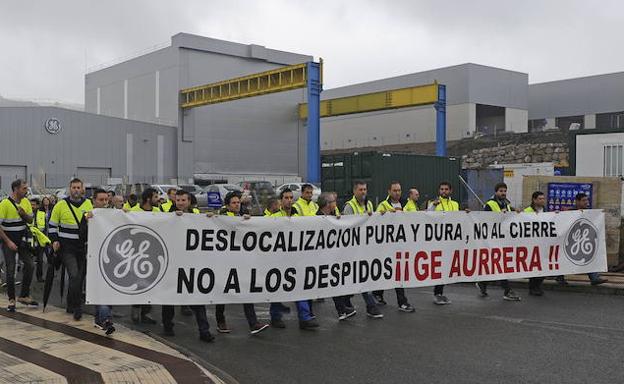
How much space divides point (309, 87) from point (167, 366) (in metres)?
33.6

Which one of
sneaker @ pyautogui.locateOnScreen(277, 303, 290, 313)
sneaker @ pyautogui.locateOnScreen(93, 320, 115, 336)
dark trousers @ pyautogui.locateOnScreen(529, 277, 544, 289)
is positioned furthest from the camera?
dark trousers @ pyautogui.locateOnScreen(529, 277, 544, 289)

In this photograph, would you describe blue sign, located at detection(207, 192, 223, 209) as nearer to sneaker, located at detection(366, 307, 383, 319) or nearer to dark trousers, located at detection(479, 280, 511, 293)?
dark trousers, located at detection(479, 280, 511, 293)

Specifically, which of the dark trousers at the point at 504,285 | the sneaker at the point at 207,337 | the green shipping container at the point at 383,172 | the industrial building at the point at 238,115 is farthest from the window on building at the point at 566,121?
the sneaker at the point at 207,337

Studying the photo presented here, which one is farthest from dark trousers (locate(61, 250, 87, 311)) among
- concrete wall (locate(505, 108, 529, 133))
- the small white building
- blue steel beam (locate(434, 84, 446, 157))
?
concrete wall (locate(505, 108, 529, 133))

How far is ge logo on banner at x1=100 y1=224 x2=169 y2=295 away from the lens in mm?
6820

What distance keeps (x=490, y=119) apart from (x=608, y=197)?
53.1 metres

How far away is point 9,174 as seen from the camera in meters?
42.3

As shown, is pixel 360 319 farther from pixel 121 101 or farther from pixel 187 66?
pixel 121 101

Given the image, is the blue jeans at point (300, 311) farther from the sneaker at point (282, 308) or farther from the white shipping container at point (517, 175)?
the white shipping container at point (517, 175)

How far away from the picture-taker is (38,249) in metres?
11.3

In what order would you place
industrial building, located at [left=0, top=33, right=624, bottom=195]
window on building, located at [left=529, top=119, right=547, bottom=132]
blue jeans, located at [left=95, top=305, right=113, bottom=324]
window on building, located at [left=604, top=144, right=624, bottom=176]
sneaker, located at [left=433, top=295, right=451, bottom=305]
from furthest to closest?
window on building, located at [left=529, top=119, right=547, bottom=132] < industrial building, located at [left=0, top=33, right=624, bottom=195] < window on building, located at [left=604, top=144, right=624, bottom=176] < sneaker, located at [left=433, top=295, right=451, bottom=305] < blue jeans, located at [left=95, top=305, right=113, bottom=324]

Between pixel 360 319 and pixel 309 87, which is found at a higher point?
pixel 309 87

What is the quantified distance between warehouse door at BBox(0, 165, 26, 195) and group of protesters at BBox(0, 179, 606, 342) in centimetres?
3454

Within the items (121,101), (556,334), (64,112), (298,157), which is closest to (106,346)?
(556,334)
